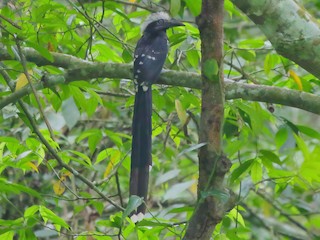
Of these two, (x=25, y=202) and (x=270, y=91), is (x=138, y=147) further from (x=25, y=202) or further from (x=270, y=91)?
(x=25, y=202)

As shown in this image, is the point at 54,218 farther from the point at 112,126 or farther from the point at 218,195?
the point at 112,126

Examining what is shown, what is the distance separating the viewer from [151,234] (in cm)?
221

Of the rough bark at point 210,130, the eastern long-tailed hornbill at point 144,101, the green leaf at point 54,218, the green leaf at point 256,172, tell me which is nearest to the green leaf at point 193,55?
the eastern long-tailed hornbill at point 144,101

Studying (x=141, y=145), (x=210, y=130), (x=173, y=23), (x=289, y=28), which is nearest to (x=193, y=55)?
(x=173, y=23)

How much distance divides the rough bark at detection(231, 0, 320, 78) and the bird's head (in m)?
0.84

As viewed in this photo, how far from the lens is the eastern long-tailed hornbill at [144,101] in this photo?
248 centimetres

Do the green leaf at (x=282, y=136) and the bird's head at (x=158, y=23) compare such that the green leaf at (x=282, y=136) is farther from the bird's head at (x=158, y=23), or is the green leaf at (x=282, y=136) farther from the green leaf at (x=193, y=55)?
the bird's head at (x=158, y=23)

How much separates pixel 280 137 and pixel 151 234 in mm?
693

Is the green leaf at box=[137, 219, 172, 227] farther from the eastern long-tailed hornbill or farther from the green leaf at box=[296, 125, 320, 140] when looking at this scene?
the green leaf at box=[296, 125, 320, 140]

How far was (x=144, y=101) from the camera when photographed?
105 inches

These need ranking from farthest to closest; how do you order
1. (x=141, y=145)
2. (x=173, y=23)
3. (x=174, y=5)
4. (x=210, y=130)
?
(x=173, y=23), (x=141, y=145), (x=210, y=130), (x=174, y=5)

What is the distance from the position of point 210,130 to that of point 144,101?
672 mm

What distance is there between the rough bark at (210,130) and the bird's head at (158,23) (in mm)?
958

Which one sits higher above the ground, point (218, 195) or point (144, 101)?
point (144, 101)
